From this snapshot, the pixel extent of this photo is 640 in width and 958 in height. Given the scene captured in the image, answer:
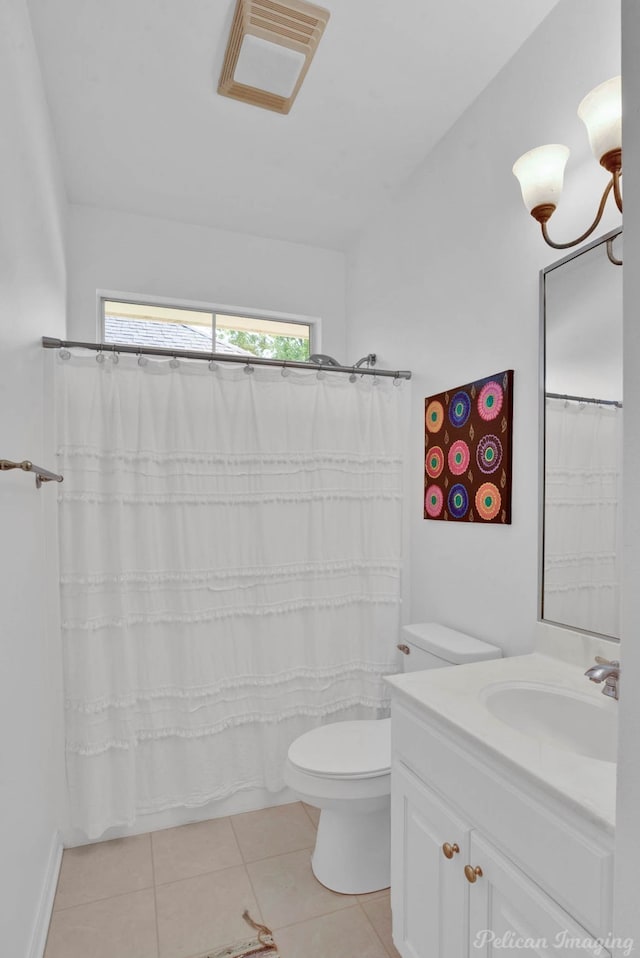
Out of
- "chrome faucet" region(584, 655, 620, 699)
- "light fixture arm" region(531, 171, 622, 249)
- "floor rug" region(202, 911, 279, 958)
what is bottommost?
"floor rug" region(202, 911, 279, 958)

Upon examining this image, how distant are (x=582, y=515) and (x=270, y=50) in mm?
1728

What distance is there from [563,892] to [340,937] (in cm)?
102

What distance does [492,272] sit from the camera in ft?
6.18

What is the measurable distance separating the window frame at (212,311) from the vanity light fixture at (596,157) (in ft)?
5.60

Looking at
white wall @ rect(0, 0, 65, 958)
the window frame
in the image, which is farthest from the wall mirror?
the window frame

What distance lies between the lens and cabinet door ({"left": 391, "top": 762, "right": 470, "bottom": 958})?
1137mm

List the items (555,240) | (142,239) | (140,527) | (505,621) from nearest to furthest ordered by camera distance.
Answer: (555,240)
(505,621)
(140,527)
(142,239)

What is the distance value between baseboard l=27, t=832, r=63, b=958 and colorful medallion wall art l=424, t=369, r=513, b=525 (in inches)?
71.2

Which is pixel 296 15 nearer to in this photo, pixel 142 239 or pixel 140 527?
pixel 142 239

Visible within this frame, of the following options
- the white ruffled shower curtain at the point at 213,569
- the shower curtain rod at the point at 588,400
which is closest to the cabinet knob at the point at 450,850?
the shower curtain rod at the point at 588,400

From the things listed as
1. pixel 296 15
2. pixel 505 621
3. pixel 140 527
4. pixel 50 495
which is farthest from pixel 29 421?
pixel 505 621

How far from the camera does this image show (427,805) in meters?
1.26

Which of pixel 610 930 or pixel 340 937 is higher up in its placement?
pixel 610 930

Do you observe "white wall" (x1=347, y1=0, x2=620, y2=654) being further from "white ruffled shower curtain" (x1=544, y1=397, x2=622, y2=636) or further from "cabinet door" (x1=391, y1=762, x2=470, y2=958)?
"cabinet door" (x1=391, y1=762, x2=470, y2=958)
